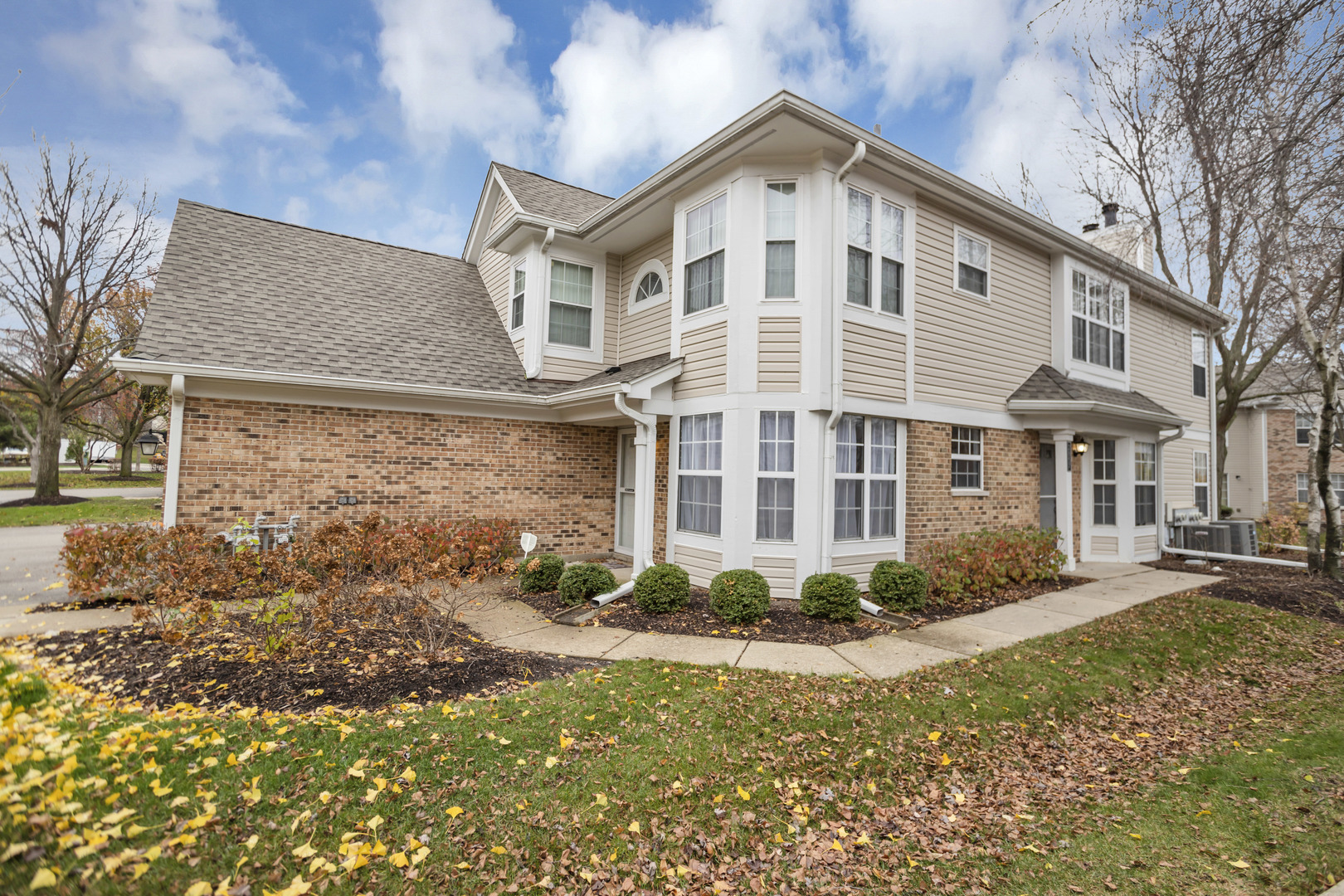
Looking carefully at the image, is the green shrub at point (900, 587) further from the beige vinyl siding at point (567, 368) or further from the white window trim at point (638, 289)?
the beige vinyl siding at point (567, 368)

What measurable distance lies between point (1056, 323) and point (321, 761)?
12.9 m

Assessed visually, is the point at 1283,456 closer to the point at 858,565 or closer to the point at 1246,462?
the point at 1246,462

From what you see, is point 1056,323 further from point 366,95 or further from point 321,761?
point 366,95

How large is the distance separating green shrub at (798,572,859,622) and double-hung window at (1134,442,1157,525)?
9.04m

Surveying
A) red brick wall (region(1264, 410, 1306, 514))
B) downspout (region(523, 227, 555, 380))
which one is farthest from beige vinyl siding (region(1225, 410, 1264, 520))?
downspout (region(523, 227, 555, 380))

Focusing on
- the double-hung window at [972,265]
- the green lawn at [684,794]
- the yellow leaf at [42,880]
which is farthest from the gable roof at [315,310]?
the yellow leaf at [42,880]

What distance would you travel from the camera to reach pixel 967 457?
9.62 m

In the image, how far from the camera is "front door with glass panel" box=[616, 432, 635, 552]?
34.9ft

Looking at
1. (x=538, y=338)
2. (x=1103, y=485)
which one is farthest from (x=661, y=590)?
(x=1103, y=485)

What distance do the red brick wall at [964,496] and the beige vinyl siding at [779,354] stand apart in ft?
7.66

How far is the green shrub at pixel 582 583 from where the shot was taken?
7281mm

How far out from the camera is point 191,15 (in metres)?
8.69

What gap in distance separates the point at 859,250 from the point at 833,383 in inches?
81.6

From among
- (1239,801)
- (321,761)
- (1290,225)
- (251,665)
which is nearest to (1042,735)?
(1239,801)
